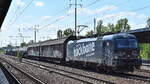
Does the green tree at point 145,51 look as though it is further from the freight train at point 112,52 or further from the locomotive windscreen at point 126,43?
the locomotive windscreen at point 126,43

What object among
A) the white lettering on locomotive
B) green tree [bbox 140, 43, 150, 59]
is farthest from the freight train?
green tree [bbox 140, 43, 150, 59]

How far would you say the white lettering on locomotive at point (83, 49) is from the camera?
2534 cm

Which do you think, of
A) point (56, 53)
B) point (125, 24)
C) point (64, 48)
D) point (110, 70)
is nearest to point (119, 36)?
point (110, 70)

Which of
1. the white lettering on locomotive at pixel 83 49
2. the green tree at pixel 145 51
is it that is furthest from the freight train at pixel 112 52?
the green tree at pixel 145 51

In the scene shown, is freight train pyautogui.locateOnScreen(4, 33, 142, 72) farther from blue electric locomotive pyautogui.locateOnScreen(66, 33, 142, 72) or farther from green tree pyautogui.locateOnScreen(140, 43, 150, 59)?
green tree pyautogui.locateOnScreen(140, 43, 150, 59)

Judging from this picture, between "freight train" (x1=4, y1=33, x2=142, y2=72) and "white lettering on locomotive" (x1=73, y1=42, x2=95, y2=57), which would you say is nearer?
"freight train" (x1=4, y1=33, x2=142, y2=72)

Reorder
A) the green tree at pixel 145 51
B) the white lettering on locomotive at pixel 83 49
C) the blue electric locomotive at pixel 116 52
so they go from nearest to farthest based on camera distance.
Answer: the blue electric locomotive at pixel 116 52, the white lettering on locomotive at pixel 83 49, the green tree at pixel 145 51

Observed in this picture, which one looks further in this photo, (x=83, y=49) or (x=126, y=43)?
(x=83, y=49)

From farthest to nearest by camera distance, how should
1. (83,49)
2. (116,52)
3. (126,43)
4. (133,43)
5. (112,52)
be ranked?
(83,49) → (133,43) → (126,43) → (112,52) → (116,52)

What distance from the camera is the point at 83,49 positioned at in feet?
90.4

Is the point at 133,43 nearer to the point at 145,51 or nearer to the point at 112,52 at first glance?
the point at 112,52

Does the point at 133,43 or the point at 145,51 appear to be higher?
the point at 133,43

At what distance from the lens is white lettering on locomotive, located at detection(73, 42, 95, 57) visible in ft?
83.1

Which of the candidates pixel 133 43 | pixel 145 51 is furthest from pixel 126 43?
pixel 145 51
